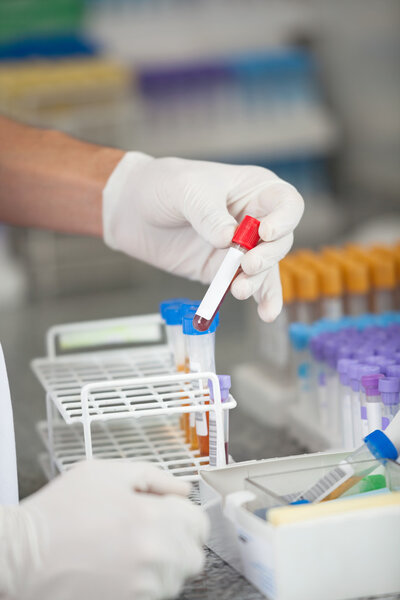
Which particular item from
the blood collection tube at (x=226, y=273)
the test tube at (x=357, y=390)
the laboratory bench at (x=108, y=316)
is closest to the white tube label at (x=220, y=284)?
the blood collection tube at (x=226, y=273)

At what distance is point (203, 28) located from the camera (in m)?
4.43

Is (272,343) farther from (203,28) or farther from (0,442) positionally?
(203,28)

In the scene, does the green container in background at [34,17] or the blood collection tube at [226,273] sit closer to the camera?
the blood collection tube at [226,273]

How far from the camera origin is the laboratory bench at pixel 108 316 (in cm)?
114

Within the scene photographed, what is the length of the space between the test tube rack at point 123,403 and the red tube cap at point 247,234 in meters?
0.21

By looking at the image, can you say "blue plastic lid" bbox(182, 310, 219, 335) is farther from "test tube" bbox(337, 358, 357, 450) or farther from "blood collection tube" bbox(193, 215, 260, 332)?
"test tube" bbox(337, 358, 357, 450)

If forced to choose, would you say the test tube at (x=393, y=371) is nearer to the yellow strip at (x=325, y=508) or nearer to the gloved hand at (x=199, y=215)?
the gloved hand at (x=199, y=215)

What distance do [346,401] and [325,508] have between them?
0.42 metres

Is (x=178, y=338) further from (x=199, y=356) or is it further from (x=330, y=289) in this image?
(x=330, y=289)

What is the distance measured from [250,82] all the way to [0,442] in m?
3.04

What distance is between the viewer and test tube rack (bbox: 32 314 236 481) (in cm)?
126

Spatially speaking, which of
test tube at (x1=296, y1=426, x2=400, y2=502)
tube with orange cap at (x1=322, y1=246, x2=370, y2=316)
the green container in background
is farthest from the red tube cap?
the green container in background

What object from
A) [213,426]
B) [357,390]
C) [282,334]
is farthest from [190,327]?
[282,334]

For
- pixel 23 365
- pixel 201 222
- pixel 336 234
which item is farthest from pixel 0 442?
pixel 336 234
